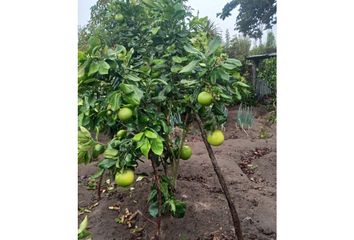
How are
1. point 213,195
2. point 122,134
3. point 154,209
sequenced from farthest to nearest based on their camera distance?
point 213,195 → point 154,209 → point 122,134

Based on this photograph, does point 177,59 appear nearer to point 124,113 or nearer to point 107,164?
point 124,113

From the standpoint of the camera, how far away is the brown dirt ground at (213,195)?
3.84 feet

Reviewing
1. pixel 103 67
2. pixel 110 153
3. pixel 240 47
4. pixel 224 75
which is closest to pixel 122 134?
pixel 110 153

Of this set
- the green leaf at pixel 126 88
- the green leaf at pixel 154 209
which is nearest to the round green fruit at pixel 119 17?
the green leaf at pixel 126 88

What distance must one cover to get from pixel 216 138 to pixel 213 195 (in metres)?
0.30

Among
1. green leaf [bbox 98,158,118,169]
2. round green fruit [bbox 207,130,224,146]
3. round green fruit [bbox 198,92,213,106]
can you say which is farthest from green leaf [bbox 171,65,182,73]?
green leaf [bbox 98,158,118,169]

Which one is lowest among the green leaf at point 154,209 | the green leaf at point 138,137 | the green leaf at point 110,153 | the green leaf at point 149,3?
the green leaf at point 154,209

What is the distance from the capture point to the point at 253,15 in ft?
3.65

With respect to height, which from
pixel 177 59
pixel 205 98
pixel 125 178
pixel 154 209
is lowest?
pixel 154 209

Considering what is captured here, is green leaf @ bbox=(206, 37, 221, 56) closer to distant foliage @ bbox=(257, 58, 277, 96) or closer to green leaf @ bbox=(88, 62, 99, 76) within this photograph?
distant foliage @ bbox=(257, 58, 277, 96)

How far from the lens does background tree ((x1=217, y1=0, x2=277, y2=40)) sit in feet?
3.62

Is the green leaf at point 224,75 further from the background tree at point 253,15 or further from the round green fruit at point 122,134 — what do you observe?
the round green fruit at point 122,134
